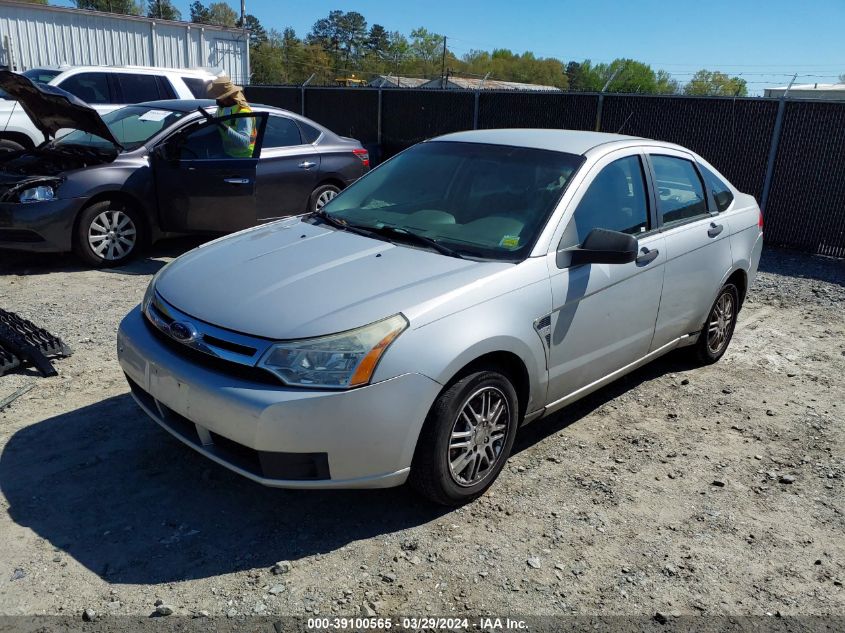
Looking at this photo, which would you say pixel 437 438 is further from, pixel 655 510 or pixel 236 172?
pixel 236 172

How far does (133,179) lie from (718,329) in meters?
5.74

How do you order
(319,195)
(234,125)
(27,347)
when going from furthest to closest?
(319,195)
(234,125)
(27,347)

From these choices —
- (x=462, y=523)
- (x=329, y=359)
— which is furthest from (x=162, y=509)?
(x=462, y=523)

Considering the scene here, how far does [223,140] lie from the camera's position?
25.3ft

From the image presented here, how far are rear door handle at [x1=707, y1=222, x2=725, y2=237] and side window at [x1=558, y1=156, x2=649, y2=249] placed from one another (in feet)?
2.47

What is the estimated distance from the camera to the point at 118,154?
300 inches

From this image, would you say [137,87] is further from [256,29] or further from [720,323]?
[256,29]

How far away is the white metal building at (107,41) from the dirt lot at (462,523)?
67.3 ft

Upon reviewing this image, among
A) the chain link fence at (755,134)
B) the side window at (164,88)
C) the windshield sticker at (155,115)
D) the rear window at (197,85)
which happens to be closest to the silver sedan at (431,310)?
the windshield sticker at (155,115)

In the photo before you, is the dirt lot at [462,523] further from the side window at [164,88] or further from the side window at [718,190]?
the side window at [164,88]

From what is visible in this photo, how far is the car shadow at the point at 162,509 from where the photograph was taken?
122 inches

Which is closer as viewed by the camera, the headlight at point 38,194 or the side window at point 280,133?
the headlight at point 38,194

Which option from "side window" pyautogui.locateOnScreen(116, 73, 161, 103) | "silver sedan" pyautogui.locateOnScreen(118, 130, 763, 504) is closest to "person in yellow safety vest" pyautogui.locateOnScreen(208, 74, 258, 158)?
"silver sedan" pyautogui.locateOnScreen(118, 130, 763, 504)

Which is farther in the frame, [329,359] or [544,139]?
[544,139]
